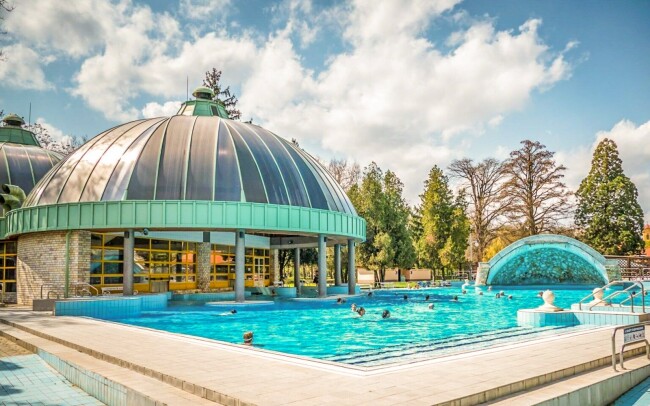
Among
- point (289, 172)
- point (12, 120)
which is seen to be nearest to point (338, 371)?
point (289, 172)

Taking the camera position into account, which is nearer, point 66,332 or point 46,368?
point 46,368

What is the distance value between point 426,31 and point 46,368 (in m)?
17.2

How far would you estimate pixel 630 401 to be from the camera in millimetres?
7309

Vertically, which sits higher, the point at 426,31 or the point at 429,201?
the point at 426,31

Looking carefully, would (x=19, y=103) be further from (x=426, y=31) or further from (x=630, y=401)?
(x=630, y=401)

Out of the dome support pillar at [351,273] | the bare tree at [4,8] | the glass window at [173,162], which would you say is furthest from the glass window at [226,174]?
the bare tree at [4,8]

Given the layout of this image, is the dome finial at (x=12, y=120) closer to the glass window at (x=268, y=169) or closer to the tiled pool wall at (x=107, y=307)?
the glass window at (x=268, y=169)

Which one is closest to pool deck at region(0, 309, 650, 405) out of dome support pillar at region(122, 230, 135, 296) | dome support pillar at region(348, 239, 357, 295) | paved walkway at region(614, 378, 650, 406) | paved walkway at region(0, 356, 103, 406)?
paved walkway at region(614, 378, 650, 406)

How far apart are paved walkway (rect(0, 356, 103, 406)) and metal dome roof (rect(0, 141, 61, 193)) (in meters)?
27.8

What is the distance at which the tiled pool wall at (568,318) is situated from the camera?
14.5 metres

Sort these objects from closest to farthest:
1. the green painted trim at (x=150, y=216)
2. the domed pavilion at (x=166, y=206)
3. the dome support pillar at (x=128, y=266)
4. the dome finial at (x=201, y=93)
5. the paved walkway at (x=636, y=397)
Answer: the paved walkway at (x=636, y=397) < the dome support pillar at (x=128, y=266) < the green painted trim at (x=150, y=216) < the domed pavilion at (x=166, y=206) < the dome finial at (x=201, y=93)

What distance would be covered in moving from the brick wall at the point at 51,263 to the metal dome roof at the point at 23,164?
8887 millimetres

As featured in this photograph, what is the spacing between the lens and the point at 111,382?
7.20 metres

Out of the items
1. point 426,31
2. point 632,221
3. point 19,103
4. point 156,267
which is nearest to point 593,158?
point 632,221
